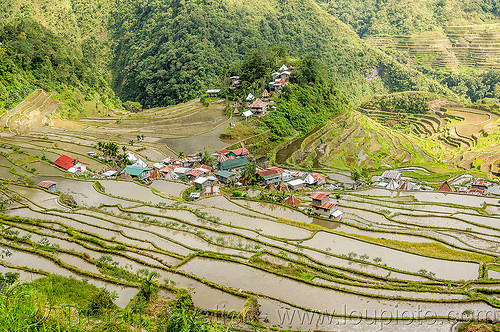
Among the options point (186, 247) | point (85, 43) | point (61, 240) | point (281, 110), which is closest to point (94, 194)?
point (61, 240)

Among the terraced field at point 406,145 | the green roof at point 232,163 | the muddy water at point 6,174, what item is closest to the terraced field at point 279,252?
the muddy water at point 6,174

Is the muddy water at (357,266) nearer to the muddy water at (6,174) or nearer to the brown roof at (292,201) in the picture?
the brown roof at (292,201)

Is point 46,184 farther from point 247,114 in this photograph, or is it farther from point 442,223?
point 247,114

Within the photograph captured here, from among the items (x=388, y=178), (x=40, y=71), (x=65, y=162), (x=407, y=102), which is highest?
(x=40, y=71)

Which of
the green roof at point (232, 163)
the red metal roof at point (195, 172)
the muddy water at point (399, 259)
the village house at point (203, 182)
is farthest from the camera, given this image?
the green roof at point (232, 163)

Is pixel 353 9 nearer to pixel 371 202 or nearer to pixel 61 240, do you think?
pixel 371 202

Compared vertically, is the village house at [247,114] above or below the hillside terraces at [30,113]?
below

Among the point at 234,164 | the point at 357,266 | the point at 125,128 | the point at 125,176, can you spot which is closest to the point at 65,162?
the point at 125,176
